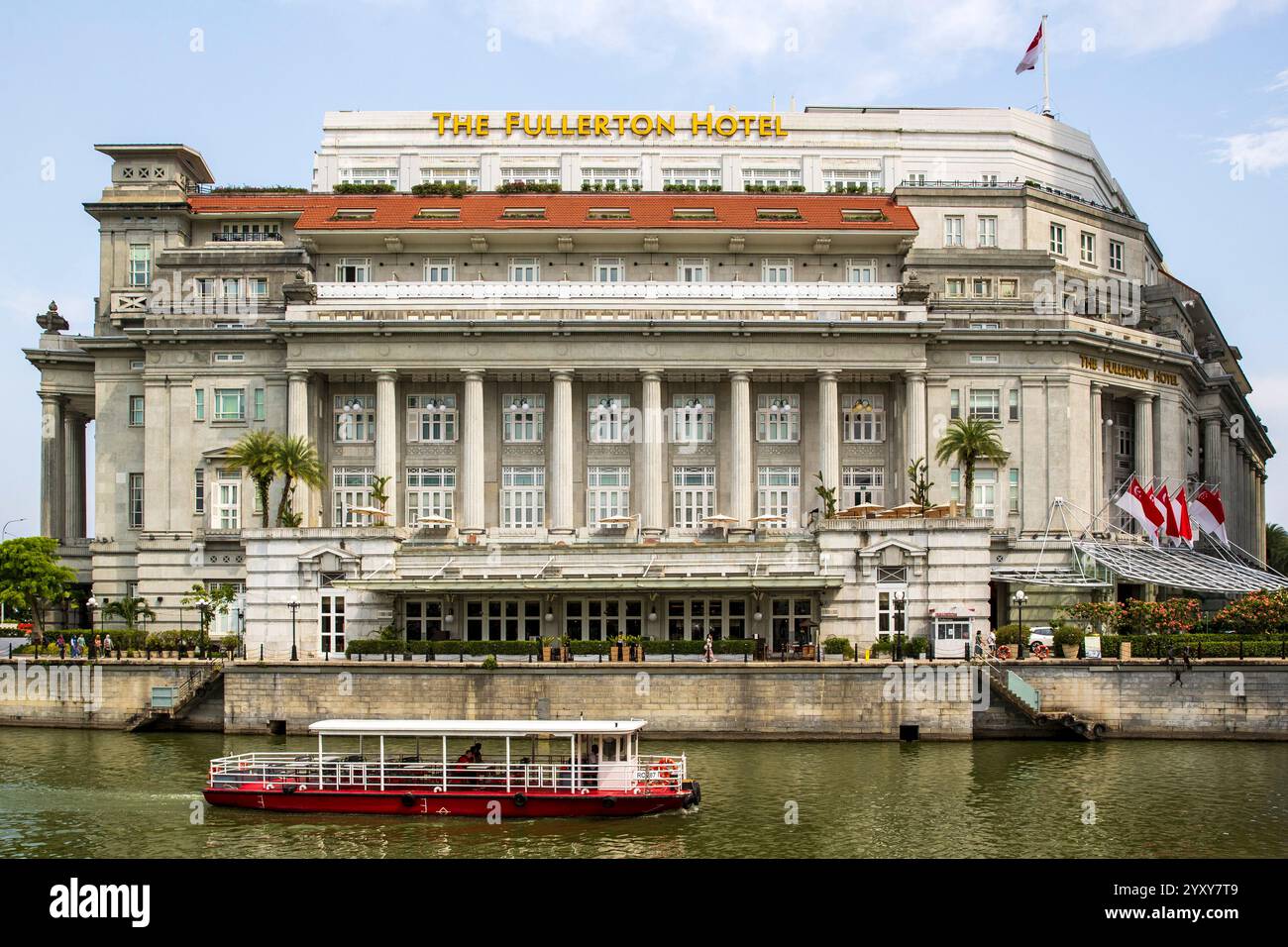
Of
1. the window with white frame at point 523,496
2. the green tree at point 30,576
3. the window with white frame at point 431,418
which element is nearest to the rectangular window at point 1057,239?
the window with white frame at point 523,496

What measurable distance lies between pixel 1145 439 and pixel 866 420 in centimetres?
2310

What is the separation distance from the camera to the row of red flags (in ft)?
318

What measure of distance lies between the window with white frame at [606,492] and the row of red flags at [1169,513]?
1377 inches

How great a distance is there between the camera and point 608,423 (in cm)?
10094

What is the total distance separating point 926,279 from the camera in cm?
10544

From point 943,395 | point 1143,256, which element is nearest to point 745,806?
point 943,395

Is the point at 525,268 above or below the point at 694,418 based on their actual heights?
above

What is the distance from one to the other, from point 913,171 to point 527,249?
34.0 metres

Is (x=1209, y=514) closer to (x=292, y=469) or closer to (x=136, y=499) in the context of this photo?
(x=292, y=469)

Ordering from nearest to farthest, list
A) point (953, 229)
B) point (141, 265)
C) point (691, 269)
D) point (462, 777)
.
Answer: point (462, 777)
point (691, 269)
point (141, 265)
point (953, 229)

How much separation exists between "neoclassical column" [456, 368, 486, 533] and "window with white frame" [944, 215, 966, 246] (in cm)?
3856

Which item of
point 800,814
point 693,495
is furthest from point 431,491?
point 800,814
